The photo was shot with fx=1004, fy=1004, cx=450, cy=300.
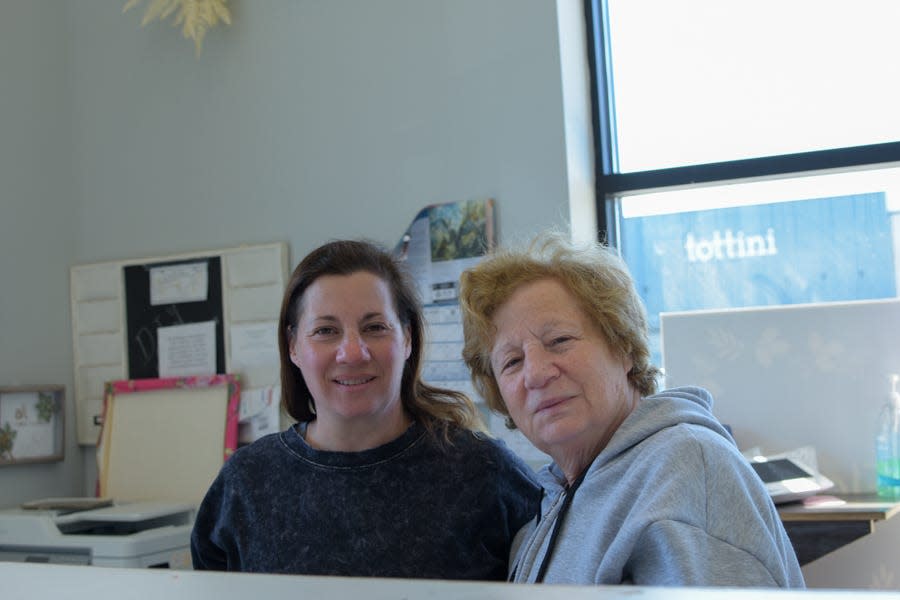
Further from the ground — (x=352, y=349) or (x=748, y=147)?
(x=748, y=147)

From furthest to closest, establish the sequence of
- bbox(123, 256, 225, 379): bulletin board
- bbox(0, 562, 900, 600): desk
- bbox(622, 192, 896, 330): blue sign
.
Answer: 1. bbox(123, 256, 225, 379): bulletin board
2. bbox(622, 192, 896, 330): blue sign
3. bbox(0, 562, 900, 600): desk

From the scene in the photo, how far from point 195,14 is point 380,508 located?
2.47m

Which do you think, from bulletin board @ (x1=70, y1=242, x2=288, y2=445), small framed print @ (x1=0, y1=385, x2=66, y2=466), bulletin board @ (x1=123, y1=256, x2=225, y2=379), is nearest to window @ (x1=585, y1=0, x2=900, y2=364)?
bulletin board @ (x1=70, y1=242, x2=288, y2=445)

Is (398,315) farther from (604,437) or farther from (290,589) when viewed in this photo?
(290,589)

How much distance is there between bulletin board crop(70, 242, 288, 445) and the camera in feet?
11.3

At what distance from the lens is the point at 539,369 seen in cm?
126

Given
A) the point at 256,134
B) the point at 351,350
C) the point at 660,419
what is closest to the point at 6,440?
the point at 256,134

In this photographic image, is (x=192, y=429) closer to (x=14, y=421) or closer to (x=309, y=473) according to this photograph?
(x=14, y=421)

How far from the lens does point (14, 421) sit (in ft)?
11.4

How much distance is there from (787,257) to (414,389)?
1819 millimetres

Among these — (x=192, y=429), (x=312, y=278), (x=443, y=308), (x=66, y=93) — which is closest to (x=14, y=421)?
(x=192, y=429)

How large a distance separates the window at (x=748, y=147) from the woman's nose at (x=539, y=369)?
6.37 feet

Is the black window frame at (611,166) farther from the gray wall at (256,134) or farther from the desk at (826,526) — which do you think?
the desk at (826,526)

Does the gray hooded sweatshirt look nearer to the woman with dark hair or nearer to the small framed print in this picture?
the woman with dark hair
